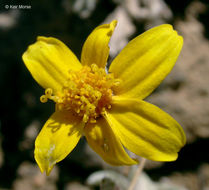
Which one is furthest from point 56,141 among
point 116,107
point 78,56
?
point 78,56

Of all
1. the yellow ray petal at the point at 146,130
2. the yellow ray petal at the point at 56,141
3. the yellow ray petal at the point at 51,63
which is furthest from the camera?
the yellow ray petal at the point at 51,63

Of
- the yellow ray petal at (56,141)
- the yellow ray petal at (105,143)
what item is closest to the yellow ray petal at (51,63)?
the yellow ray petal at (56,141)

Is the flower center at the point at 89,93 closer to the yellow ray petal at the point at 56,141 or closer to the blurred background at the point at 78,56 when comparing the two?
the yellow ray petal at the point at 56,141

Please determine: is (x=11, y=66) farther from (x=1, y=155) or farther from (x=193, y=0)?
(x=193, y=0)

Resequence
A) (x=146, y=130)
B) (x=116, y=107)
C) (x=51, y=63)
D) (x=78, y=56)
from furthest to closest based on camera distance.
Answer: (x=78, y=56) → (x=51, y=63) → (x=116, y=107) → (x=146, y=130)

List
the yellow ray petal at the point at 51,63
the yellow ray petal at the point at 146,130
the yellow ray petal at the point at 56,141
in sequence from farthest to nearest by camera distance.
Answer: the yellow ray petal at the point at 51,63, the yellow ray petal at the point at 56,141, the yellow ray petal at the point at 146,130

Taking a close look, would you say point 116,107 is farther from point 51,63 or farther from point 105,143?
point 51,63

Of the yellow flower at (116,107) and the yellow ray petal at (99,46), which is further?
the yellow ray petal at (99,46)

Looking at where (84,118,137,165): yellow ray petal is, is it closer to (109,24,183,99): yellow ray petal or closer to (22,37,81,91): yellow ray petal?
(109,24,183,99): yellow ray petal
